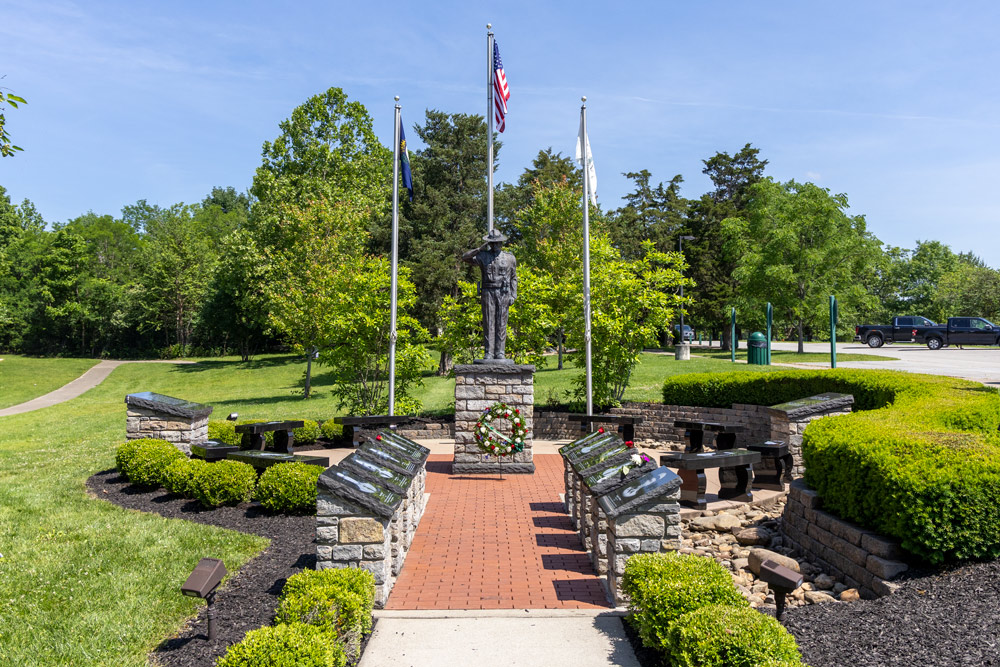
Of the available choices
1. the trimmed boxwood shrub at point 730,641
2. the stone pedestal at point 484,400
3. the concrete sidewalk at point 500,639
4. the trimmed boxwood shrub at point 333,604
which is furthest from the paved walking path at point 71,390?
the trimmed boxwood shrub at point 730,641

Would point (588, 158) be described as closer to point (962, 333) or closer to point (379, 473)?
point (379, 473)

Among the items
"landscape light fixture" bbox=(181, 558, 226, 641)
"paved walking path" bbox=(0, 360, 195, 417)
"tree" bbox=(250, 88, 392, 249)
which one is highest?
"tree" bbox=(250, 88, 392, 249)

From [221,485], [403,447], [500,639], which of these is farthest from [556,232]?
[500,639]

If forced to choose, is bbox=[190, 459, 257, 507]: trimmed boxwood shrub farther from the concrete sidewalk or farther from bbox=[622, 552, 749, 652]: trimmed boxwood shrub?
bbox=[622, 552, 749, 652]: trimmed boxwood shrub

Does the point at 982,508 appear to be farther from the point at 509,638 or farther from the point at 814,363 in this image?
the point at 814,363

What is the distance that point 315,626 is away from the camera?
4379 mm

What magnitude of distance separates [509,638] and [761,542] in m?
4.27

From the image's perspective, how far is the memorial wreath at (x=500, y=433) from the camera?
39.4 feet

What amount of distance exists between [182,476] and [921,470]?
8743 millimetres

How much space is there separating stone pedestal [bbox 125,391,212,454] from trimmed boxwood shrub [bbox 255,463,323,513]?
11.1 feet

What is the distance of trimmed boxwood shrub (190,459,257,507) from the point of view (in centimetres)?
880

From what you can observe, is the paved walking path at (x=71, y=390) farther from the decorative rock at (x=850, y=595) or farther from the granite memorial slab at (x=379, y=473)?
the decorative rock at (x=850, y=595)

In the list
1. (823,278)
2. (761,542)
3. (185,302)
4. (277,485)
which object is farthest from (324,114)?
(761,542)

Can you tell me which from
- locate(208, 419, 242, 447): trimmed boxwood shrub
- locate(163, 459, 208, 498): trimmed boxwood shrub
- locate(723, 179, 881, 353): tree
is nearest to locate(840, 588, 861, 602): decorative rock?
locate(163, 459, 208, 498): trimmed boxwood shrub
